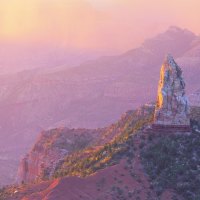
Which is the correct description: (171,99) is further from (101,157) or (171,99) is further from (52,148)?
(52,148)

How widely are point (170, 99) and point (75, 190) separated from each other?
11587 mm

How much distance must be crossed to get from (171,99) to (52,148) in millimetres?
29410

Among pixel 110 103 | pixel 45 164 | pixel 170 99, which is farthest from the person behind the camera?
pixel 110 103

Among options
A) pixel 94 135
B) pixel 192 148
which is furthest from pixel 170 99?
pixel 94 135

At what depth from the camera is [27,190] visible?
182ft

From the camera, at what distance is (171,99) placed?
58.7m

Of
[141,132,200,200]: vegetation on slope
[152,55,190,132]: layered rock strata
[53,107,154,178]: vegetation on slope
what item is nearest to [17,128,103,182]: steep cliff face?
[53,107,154,178]: vegetation on slope

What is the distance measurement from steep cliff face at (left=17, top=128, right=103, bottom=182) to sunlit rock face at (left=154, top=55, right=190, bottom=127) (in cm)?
2164

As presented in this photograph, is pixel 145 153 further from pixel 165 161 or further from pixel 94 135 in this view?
pixel 94 135

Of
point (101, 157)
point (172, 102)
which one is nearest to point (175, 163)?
point (172, 102)

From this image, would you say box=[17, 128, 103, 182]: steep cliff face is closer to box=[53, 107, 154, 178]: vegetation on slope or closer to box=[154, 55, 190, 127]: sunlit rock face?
box=[53, 107, 154, 178]: vegetation on slope

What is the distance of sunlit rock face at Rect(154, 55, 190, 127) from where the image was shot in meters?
58.6

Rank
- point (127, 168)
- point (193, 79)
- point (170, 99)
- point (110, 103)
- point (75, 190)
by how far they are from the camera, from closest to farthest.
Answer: point (75, 190)
point (127, 168)
point (170, 99)
point (193, 79)
point (110, 103)

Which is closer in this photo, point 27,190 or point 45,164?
point 27,190
